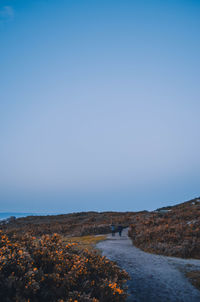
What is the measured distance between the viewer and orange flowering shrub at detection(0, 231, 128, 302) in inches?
239

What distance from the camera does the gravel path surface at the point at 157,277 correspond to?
9102mm

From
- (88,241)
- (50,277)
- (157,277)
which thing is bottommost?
(157,277)

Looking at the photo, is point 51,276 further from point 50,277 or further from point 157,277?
point 157,277

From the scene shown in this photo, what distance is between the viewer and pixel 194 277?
1139 cm

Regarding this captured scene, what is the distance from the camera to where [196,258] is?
15.5 m

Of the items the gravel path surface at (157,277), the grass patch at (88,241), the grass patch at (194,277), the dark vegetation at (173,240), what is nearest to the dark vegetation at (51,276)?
the gravel path surface at (157,277)

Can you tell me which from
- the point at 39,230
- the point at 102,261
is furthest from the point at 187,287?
the point at 39,230

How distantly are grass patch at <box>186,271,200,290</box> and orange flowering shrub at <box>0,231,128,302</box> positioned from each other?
13.4ft

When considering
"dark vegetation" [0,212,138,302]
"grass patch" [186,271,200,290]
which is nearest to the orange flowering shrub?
"dark vegetation" [0,212,138,302]

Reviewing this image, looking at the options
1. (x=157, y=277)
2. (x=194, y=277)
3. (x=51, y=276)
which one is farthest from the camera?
(x=194, y=277)

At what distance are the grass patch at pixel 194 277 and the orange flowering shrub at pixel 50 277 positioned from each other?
4.08m

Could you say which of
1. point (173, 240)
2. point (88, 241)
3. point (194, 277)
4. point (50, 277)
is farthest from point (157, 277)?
point (88, 241)

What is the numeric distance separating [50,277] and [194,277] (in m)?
7.96

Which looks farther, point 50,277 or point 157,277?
point 157,277
